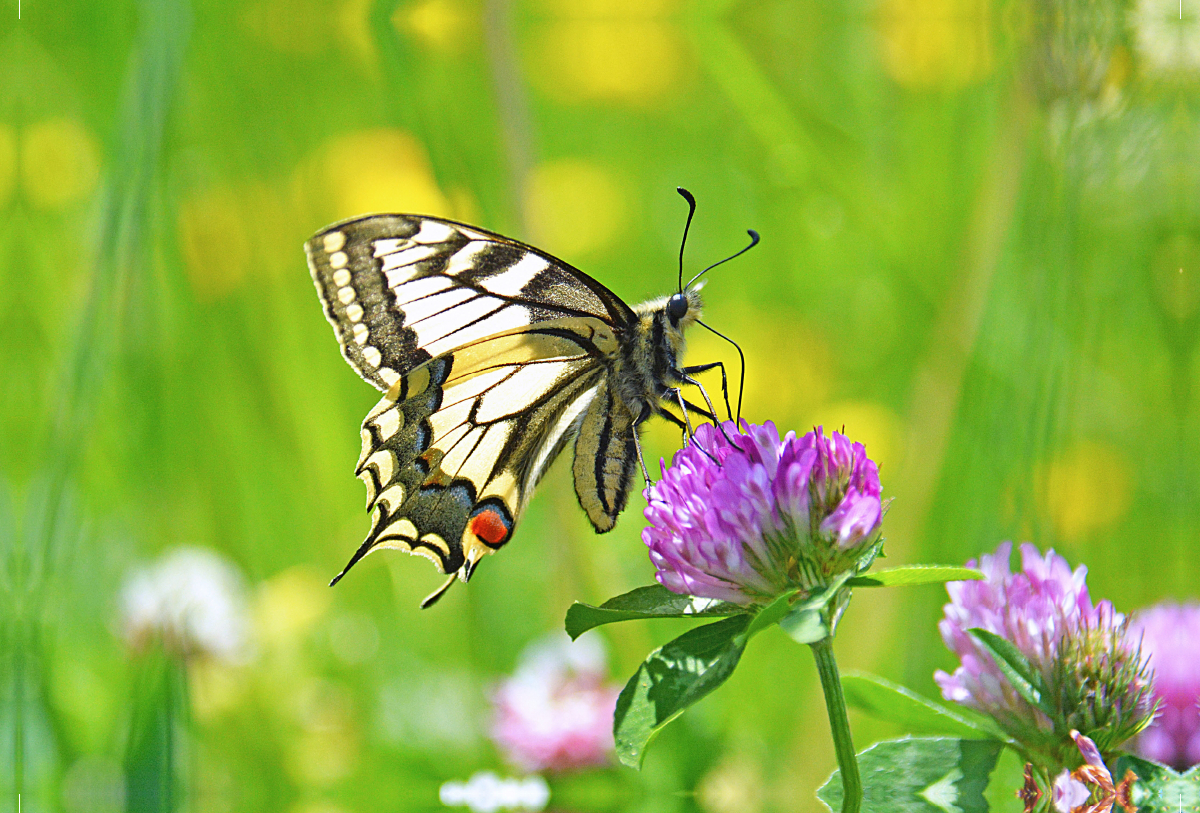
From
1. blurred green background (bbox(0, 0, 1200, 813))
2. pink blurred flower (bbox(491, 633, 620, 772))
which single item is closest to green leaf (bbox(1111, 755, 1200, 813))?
blurred green background (bbox(0, 0, 1200, 813))

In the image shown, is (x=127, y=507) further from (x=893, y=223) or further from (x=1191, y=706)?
(x=1191, y=706)

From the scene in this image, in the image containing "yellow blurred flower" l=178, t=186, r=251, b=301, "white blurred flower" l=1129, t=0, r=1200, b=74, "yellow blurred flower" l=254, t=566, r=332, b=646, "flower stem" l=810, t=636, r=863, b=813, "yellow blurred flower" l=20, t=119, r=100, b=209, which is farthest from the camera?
"yellow blurred flower" l=20, t=119, r=100, b=209

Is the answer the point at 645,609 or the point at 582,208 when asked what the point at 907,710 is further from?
the point at 582,208

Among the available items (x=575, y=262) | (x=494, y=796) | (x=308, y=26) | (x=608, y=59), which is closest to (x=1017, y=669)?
(x=494, y=796)


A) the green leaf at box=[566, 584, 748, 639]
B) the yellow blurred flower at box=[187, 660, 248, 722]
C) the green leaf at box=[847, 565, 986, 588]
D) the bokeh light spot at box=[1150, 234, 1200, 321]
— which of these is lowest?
the green leaf at box=[847, 565, 986, 588]

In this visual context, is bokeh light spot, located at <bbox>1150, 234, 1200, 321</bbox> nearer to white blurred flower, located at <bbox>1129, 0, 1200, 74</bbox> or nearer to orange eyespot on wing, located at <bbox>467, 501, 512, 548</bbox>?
white blurred flower, located at <bbox>1129, 0, 1200, 74</bbox>


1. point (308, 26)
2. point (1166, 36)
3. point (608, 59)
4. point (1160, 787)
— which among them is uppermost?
point (608, 59)

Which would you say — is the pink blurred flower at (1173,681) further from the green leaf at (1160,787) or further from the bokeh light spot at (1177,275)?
the bokeh light spot at (1177,275)
